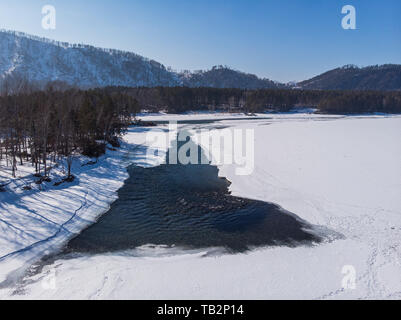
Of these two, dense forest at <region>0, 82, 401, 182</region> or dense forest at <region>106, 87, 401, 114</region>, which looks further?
dense forest at <region>106, 87, 401, 114</region>

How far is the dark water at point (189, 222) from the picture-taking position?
14.8 metres

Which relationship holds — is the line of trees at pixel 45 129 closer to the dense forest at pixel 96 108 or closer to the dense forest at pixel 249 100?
the dense forest at pixel 96 108

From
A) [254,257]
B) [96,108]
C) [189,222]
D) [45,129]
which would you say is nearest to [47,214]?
[189,222]

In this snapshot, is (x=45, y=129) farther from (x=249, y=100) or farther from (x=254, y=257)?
(x=249, y=100)

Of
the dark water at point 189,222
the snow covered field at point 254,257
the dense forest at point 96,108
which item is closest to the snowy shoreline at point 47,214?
the snow covered field at point 254,257

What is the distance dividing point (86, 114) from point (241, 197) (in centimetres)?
2341

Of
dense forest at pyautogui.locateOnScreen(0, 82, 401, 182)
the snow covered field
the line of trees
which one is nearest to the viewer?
the snow covered field

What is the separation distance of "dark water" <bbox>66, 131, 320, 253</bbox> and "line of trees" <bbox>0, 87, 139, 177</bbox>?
27.6 ft

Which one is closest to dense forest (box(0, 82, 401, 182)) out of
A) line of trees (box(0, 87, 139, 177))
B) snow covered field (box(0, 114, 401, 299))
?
line of trees (box(0, 87, 139, 177))

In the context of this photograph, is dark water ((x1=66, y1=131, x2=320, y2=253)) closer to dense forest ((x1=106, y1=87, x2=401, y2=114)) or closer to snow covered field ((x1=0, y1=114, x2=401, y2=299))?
snow covered field ((x1=0, y1=114, x2=401, y2=299))

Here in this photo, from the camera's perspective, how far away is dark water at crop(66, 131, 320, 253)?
14820mm

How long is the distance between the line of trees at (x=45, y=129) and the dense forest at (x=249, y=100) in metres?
91.0

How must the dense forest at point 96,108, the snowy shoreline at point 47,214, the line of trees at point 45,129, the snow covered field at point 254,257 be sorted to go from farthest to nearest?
the dense forest at point 96,108
the line of trees at point 45,129
the snowy shoreline at point 47,214
the snow covered field at point 254,257
